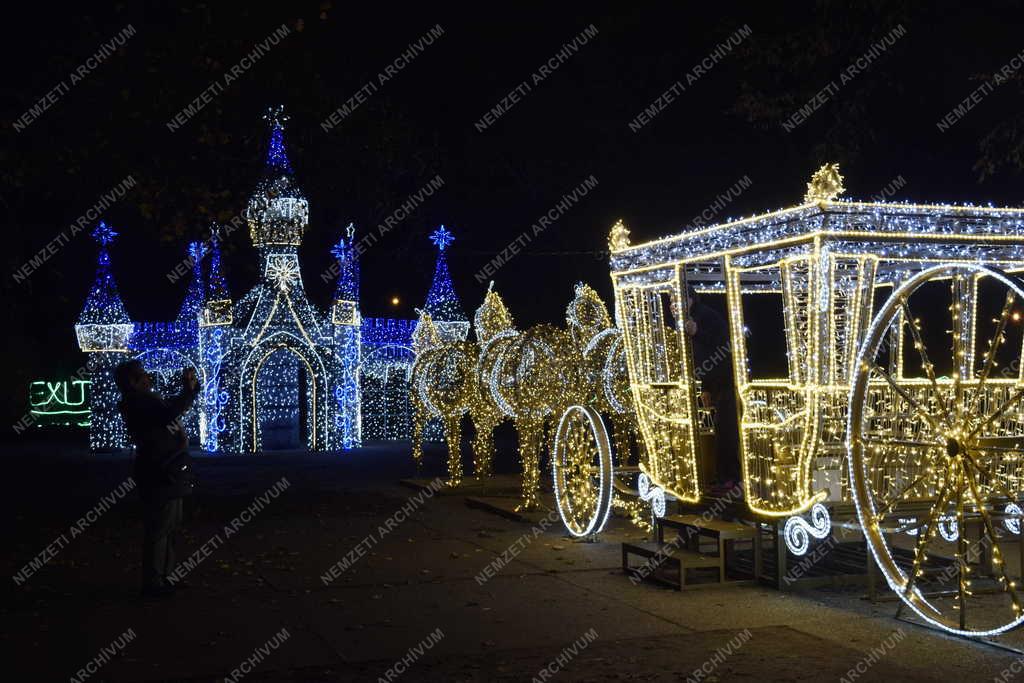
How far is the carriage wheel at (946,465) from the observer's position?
257 inches

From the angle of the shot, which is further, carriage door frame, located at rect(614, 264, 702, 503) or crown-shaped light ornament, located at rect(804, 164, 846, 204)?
carriage door frame, located at rect(614, 264, 702, 503)

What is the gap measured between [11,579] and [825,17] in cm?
1007

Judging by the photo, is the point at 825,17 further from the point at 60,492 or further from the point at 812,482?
the point at 60,492

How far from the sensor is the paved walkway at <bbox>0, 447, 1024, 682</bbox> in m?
6.17

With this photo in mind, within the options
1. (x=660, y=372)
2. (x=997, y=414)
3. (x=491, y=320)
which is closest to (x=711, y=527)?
(x=660, y=372)

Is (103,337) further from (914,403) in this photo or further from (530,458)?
(914,403)

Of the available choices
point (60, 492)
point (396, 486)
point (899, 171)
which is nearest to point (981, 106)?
point (899, 171)

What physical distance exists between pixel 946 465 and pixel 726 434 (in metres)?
2.58

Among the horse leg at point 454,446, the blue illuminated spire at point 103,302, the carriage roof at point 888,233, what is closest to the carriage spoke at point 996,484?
the carriage roof at point 888,233

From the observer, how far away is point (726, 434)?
9.09 meters

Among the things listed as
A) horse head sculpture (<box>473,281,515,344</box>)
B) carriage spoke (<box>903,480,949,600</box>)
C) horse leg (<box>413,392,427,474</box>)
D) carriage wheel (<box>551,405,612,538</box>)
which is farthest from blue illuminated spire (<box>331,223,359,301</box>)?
carriage spoke (<box>903,480,949,600</box>)

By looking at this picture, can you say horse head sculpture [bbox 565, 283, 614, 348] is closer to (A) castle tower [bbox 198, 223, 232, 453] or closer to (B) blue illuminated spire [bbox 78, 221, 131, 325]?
(A) castle tower [bbox 198, 223, 232, 453]

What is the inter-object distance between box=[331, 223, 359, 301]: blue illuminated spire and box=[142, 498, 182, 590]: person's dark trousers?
56.1ft

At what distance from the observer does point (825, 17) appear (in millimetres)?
12078
